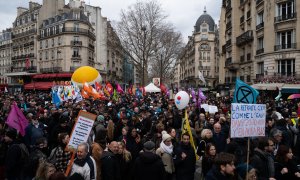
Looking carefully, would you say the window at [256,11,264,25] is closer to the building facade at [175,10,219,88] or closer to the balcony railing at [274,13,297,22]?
the balcony railing at [274,13,297,22]

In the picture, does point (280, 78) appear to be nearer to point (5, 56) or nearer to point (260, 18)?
point (260, 18)

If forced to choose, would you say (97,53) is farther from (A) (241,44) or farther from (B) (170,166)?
(B) (170,166)

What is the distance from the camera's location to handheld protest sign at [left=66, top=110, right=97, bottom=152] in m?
4.50

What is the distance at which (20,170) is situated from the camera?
5047 millimetres

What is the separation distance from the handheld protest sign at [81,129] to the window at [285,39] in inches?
945

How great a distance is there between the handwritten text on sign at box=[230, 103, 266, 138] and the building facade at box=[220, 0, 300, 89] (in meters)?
20.4

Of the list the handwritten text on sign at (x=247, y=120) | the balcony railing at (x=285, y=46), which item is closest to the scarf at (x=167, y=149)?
the handwritten text on sign at (x=247, y=120)

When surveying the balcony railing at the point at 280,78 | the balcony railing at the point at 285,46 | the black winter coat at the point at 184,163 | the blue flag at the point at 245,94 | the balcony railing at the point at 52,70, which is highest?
the balcony railing at the point at 285,46

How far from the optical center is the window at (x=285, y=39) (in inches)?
965

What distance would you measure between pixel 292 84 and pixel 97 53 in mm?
40563

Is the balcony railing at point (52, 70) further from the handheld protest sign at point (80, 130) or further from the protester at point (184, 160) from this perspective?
the handheld protest sign at point (80, 130)

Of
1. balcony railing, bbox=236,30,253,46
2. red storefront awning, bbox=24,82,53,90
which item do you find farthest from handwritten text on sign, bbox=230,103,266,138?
red storefront awning, bbox=24,82,53,90

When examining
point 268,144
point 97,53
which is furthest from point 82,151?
point 97,53

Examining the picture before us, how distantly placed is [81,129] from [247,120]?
269cm
